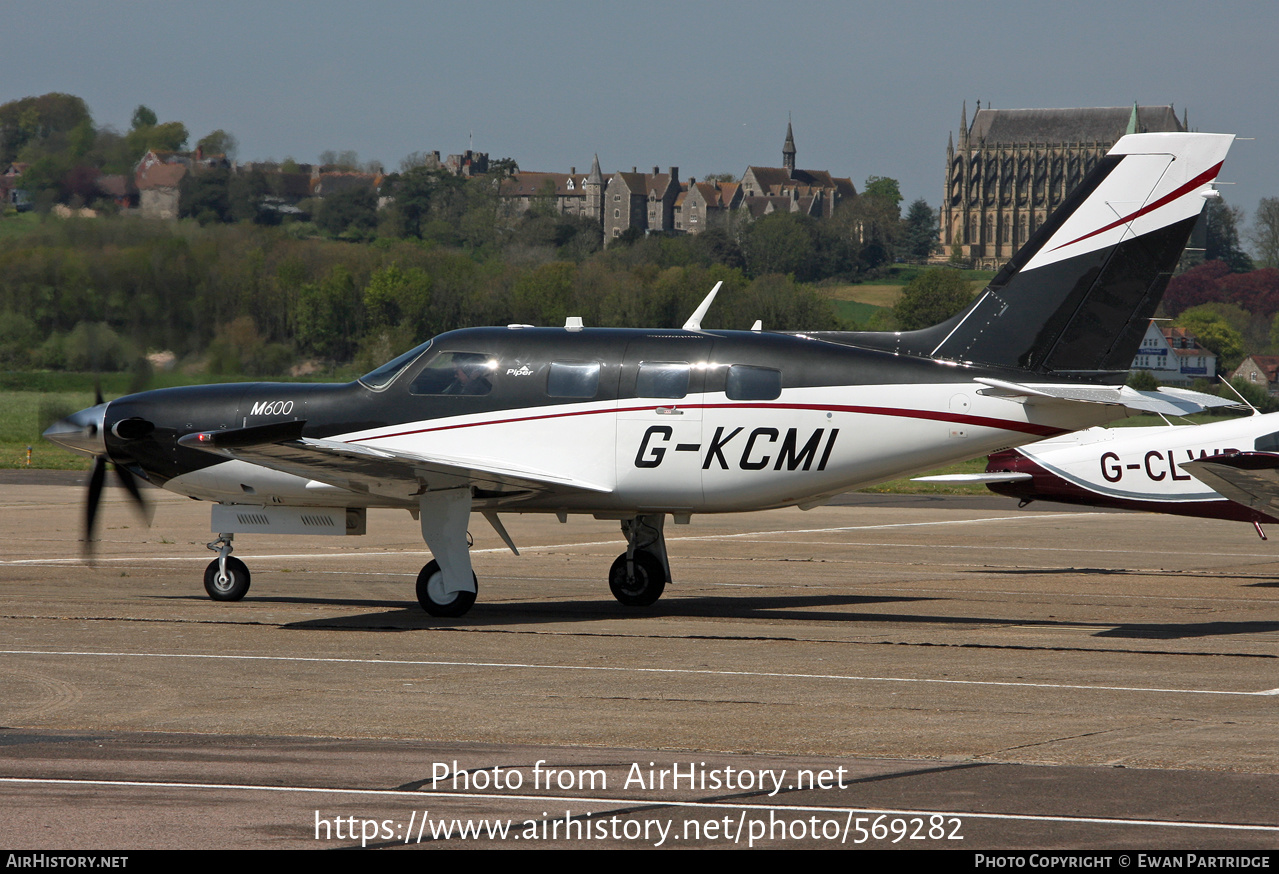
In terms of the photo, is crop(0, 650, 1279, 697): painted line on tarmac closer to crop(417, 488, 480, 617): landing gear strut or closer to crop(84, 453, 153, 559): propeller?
crop(417, 488, 480, 617): landing gear strut

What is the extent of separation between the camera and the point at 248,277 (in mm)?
29297

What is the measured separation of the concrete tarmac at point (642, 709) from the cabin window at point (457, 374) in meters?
2.53

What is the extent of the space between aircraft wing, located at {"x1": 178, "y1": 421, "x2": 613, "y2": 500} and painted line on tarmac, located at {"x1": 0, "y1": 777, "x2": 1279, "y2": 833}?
→ 544 cm

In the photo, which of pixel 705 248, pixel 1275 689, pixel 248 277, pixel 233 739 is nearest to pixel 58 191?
pixel 248 277

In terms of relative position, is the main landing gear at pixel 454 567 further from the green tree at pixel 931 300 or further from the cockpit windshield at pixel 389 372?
the green tree at pixel 931 300

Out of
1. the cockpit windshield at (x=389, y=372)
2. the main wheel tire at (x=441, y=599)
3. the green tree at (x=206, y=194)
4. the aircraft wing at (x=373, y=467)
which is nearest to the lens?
the aircraft wing at (x=373, y=467)

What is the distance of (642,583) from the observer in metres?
16.0

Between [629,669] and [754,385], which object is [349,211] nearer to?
[754,385]

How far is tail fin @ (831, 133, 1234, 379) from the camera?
1475cm

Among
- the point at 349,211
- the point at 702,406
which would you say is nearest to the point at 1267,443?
the point at 702,406

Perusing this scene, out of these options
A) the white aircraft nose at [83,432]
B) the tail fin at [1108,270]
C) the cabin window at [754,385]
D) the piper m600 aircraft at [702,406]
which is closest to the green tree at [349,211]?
the white aircraft nose at [83,432]

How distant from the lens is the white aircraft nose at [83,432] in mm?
15648

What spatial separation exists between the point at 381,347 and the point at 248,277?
56.7ft

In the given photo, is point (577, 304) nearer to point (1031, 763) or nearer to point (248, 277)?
point (248, 277)
